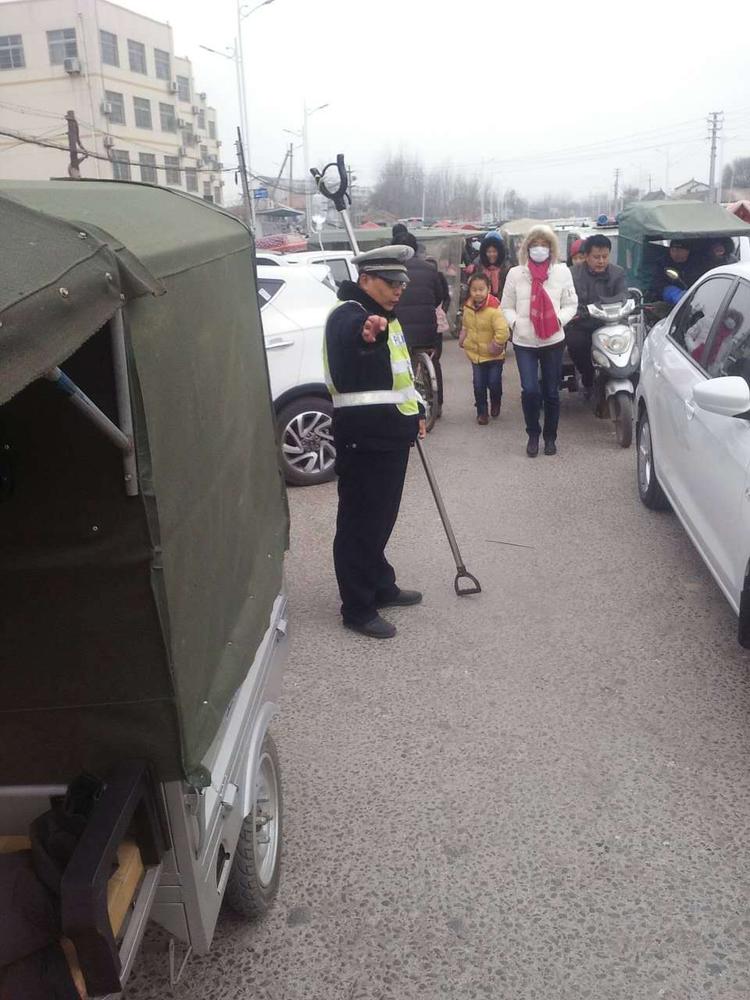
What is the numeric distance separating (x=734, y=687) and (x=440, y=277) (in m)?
5.88

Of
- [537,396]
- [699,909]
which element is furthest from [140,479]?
[537,396]

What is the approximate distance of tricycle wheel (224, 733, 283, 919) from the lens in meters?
2.65

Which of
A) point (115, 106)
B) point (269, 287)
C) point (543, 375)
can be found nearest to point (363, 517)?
point (269, 287)

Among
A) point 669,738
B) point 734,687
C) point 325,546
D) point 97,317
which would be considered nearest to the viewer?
point 97,317

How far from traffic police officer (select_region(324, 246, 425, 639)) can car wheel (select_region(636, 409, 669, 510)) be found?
217cm

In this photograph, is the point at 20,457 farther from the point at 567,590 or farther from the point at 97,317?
the point at 567,590

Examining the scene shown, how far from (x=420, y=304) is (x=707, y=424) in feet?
15.6

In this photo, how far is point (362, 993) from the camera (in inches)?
101

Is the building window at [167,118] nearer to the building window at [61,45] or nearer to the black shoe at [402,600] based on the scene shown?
the building window at [61,45]

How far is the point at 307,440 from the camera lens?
24.4ft

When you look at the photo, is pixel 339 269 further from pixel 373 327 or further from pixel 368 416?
pixel 373 327

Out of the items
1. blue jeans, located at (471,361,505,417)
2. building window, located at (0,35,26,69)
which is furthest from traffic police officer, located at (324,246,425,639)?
building window, located at (0,35,26,69)

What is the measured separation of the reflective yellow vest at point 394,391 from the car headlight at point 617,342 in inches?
180

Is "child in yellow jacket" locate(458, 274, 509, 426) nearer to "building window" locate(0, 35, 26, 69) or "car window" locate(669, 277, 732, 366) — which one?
"car window" locate(669, 277, 732, 366)
